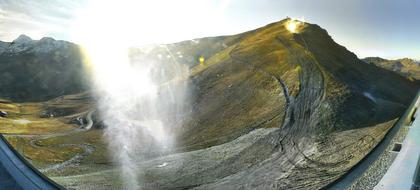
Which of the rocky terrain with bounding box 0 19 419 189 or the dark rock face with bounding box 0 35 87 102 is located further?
the dark rock face with bounding box 0 35 87 102

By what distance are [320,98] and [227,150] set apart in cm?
1018

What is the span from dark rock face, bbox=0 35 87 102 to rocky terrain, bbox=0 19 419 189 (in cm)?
7698

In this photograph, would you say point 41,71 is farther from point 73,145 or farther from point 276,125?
point 276,125

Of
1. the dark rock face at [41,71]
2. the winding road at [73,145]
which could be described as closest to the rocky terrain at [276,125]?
the winding road at [73,145]

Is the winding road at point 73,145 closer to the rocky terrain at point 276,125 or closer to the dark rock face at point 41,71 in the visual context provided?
the rocky terrain at point 276,125

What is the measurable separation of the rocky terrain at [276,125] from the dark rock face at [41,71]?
76975 mm

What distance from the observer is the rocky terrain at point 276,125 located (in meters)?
20.1

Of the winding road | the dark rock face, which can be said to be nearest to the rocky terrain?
the winding road

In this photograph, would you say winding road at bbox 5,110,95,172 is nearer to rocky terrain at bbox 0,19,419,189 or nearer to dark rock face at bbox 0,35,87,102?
rocky terrain at bbox 0,19,419,189

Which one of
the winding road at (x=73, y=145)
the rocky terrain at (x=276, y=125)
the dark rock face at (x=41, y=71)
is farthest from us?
the dark rock face at (x=41, y=71)

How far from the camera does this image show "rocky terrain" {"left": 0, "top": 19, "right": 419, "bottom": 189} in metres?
20.1

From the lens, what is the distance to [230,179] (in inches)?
784

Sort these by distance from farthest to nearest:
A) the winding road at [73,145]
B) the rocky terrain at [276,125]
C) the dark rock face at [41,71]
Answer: the dark rock face at [41,71] → the winding road at [73,145] → the rocky terrain at [276,125]

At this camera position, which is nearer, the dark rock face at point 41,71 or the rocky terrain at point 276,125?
the rocky terrain at point 276,125
